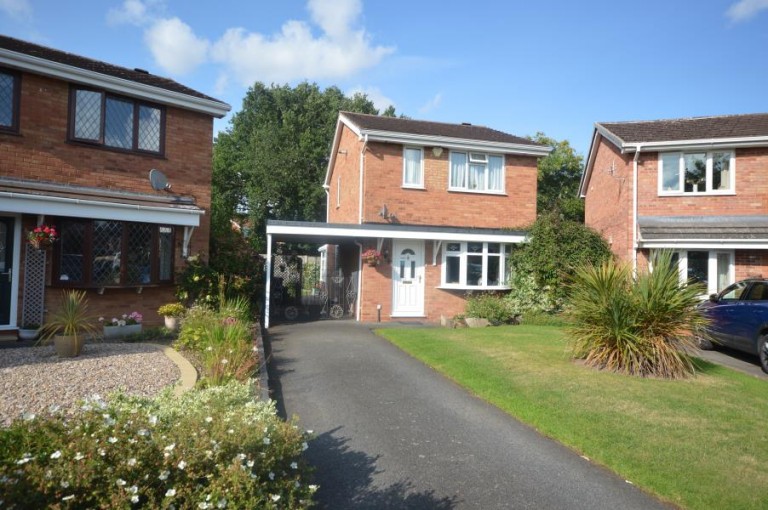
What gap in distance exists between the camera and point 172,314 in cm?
1160

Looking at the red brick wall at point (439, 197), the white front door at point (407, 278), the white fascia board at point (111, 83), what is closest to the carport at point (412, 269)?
the white front door at point (407, 278)

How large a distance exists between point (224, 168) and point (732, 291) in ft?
97.9

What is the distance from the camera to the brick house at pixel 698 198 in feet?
53.7

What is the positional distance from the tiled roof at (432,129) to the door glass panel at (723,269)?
661 cm

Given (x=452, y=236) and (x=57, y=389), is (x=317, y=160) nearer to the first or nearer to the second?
(x=452, y=236)

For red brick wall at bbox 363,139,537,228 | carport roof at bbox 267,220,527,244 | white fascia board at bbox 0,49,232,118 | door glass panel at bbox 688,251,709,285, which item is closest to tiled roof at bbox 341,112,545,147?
red brick wall at bbox 363,139,537,228

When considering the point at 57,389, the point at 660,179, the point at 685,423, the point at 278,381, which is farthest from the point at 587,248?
the point at 57,389

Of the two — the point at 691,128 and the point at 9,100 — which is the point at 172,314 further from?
the point at 691,128

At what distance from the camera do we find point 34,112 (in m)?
11.2

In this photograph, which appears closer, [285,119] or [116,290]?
[116,290]

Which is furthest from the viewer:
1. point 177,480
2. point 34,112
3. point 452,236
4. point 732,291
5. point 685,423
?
point 452,236

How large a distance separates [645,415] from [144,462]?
233 inches

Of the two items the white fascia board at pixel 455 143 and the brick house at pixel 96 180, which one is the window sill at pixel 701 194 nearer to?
the white fascia board at pixel 455 143

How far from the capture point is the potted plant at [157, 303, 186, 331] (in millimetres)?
11555
